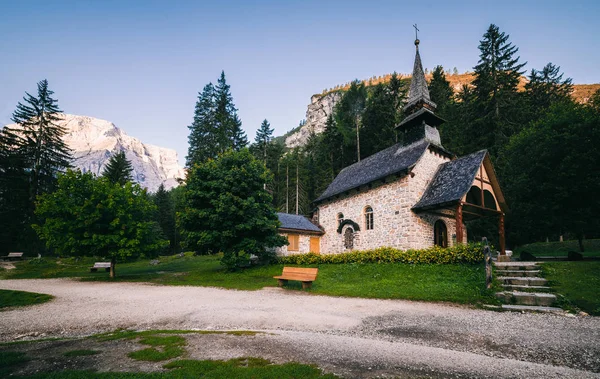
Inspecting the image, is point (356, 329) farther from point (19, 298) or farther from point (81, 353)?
point (19, 298)

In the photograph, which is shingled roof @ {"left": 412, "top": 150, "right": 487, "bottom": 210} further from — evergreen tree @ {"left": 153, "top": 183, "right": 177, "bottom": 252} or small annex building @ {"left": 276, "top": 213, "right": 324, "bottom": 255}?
evergreen tree @ {"left": 153, "top": 183, "right": 177, "bottom": 252}

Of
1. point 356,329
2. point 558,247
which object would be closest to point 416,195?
point 356,329

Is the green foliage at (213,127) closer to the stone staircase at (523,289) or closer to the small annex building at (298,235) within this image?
the small annex building at (298,235)

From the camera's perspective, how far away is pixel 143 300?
10570mm

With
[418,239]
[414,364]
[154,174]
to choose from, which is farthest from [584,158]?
[154,174]

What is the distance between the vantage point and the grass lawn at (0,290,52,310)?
33.8 ft

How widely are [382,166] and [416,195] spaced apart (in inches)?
189

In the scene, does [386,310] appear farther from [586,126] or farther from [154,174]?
[154,174]

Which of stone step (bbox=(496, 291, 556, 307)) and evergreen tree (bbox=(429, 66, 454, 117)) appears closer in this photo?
stone step (bbox=(496, 291, 556, 307))

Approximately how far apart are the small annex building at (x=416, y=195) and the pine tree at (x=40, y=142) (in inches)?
1410

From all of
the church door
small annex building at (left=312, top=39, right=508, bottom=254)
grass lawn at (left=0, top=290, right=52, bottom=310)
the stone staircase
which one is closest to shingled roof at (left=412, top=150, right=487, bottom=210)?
small annex building at (left=312, top=39, right=508, bottom=254)

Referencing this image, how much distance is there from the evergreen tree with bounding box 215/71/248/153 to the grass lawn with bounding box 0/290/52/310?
92.8 feet

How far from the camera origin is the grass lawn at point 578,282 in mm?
7945

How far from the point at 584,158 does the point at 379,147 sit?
2380 centimetres
